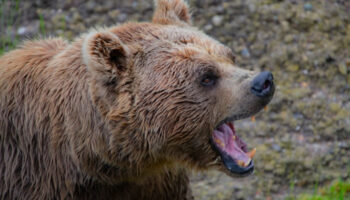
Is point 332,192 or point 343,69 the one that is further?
point 343,69

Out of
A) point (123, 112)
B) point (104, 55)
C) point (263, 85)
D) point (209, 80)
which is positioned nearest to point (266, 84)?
point (263, 85)

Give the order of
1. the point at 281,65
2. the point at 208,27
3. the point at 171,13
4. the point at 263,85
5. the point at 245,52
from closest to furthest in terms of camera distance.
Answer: the point at 263,85 < the point at 171,13 < the point at 281,65 < the point at 245,52 < the point at 208,27

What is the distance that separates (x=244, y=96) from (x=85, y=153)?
1.27 metres

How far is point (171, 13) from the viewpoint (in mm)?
5273

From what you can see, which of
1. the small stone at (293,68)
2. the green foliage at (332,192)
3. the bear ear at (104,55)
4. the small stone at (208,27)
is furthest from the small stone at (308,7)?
the bear ear at (104,55)

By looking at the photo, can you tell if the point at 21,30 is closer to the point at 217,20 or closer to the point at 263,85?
the point at 217,20

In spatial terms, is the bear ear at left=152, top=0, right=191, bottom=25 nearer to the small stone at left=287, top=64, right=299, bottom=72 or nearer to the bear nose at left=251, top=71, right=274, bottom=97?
the bear nose at left=251, top=71, right=274, bottom=97

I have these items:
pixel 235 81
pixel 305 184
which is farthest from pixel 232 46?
pixel 235 81

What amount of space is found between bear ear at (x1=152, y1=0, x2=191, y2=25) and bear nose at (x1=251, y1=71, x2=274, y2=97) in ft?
3.62

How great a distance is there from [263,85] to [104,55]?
1.17m

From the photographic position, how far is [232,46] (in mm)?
7680

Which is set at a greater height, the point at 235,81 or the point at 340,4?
the point at 235,81

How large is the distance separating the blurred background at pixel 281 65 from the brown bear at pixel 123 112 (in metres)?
1.91

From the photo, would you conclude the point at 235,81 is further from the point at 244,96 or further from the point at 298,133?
the point at 298,133
